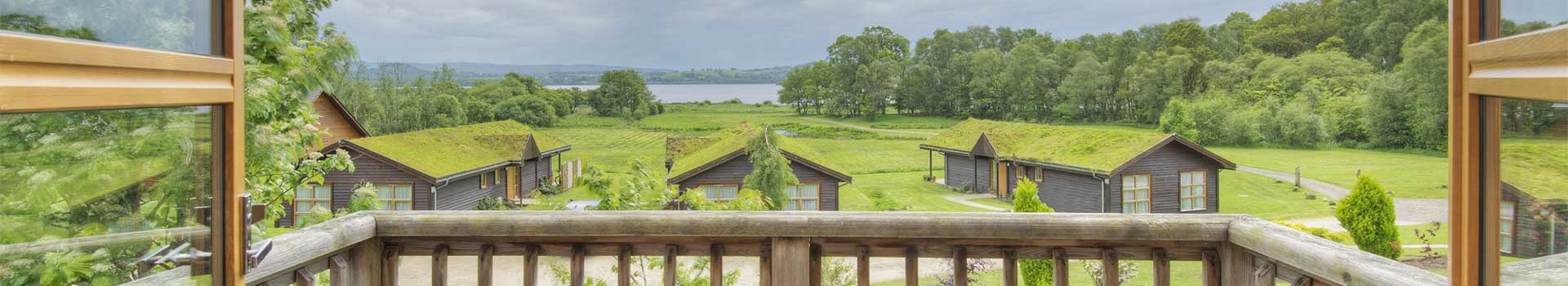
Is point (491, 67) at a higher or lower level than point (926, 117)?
higher

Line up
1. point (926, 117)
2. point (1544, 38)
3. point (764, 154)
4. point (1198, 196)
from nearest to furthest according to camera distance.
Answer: point (1544, 38) → point (764, 154) → point (1198, 196) → point (926, 117)

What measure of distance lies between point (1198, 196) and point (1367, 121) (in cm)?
129

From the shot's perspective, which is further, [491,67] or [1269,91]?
[491,67]

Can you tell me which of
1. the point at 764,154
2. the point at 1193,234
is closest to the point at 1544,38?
the point at 1193,234

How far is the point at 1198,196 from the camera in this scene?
6.48m

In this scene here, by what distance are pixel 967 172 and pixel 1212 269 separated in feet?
20.2

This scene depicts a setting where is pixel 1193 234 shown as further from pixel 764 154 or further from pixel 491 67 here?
pixel 491 67

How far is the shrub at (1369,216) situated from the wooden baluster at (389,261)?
19.7ft

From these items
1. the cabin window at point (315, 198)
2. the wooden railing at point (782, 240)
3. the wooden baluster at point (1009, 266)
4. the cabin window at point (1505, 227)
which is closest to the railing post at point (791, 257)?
the wooden railing at point (782, 240)

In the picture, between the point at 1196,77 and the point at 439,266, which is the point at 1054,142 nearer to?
the point at 1196,77

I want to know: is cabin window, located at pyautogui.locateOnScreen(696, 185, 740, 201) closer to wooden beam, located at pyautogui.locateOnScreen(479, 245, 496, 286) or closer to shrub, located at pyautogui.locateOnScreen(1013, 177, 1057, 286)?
shrub, located at pyautogui.locateOnScreen(1013, 177, 1057, 286)

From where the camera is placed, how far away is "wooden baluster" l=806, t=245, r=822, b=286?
3.77ft

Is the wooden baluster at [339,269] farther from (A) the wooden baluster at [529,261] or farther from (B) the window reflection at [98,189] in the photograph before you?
(B) the window reflection at [98,189]

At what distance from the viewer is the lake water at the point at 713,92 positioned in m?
8.24
